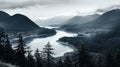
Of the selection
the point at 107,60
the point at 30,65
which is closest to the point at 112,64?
the point at 107,60

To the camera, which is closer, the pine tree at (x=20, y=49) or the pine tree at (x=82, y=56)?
the pine tree at (x=82, y=56)

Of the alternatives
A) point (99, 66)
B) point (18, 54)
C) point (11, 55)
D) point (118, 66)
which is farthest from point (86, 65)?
point (99, 66)

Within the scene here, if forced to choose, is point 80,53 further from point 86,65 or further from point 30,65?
point 30,65

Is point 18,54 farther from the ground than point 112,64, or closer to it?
farther from the ground

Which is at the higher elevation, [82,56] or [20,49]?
[20,49]

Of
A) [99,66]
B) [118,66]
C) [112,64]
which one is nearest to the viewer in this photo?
[118,66]

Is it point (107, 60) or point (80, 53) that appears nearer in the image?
point (80, 53)

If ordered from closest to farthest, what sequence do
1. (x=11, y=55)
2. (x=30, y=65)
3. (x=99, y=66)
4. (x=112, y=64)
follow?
1. (x=11, y=55)
2. (x=30, y=65)
3. (x=112, y=64)
4. (x=99, y=66)

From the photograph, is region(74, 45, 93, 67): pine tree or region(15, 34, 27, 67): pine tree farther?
region(15, 34, 27, 67): pine tree

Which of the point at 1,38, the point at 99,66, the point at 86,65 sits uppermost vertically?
the point at 1,38

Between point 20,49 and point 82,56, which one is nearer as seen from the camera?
point 82,56
